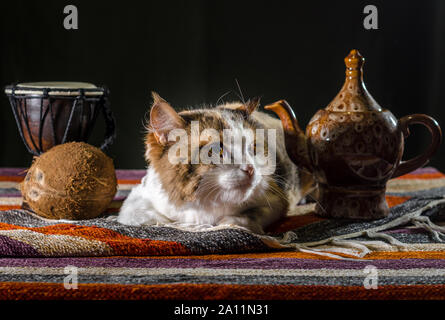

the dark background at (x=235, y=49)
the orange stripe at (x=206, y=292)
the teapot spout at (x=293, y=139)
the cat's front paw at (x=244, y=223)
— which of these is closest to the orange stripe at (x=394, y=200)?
the teapot spout at (x=293, y=139)

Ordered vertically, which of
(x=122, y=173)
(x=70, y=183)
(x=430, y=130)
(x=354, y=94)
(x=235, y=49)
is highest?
(x=235, y=49)

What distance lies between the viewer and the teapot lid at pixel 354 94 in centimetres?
135

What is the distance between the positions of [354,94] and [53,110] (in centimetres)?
95

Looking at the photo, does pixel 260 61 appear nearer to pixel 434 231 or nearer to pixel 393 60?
pixel 393 60

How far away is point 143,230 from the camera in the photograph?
46.8 inches

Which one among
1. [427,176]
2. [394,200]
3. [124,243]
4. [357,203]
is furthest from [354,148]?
[427,176]

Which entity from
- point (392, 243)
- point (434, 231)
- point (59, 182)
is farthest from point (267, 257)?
point (59, 182)

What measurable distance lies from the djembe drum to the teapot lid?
81 cm

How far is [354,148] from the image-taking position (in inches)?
51.3

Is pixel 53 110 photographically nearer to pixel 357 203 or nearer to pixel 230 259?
pixel 230 259

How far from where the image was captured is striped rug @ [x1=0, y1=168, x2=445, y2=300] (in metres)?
0.85

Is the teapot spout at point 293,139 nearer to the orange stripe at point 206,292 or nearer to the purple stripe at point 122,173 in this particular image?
the orange stripe at point 206,292

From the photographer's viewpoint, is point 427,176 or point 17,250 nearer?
point 17,250

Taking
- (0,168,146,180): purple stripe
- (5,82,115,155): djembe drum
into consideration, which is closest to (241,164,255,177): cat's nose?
(5,82,115,155): djembe drum
